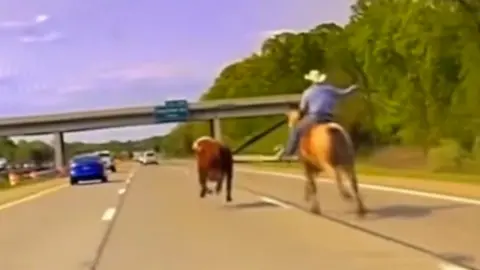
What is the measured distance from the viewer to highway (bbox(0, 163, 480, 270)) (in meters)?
12.8

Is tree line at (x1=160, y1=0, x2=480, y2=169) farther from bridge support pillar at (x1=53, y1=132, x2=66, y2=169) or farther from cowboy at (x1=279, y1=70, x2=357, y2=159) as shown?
cowboy at (x1=279, y1=70, x2=357, y2=159)

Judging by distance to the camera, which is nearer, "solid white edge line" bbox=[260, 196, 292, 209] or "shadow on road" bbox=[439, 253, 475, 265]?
"shadow on road" bbox=[439, 253, 475, 265]

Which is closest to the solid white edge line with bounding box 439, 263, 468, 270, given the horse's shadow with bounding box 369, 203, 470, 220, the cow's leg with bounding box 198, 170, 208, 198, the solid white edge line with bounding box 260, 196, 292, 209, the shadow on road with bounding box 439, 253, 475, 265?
the shadow on road with bounding box 439, 253, 475, 265

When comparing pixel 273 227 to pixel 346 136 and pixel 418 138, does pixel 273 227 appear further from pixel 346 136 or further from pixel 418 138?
pixel 418 138

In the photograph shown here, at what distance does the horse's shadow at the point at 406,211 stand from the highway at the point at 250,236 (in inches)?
0.7

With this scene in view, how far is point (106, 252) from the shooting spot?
48.9 ft

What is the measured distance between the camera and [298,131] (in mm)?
19500

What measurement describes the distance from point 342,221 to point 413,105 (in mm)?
57385

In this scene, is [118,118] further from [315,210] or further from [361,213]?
[361,213]

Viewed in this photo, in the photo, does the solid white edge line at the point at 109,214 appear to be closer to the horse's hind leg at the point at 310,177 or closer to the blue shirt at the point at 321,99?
the horse's hind leg at the point at 310,177

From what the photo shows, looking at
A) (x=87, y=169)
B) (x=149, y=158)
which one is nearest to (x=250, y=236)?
(x=87, y=169)

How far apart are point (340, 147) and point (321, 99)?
3.30ft

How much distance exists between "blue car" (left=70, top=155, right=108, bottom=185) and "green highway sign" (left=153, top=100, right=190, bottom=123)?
53507 mm

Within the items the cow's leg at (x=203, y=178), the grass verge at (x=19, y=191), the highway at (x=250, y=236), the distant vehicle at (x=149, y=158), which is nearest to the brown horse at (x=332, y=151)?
the highway at (x=250, y=236)
